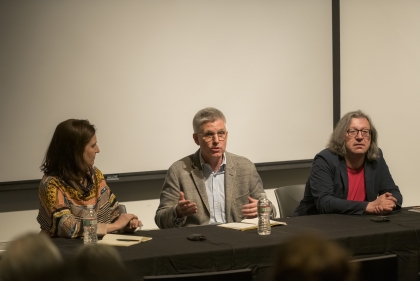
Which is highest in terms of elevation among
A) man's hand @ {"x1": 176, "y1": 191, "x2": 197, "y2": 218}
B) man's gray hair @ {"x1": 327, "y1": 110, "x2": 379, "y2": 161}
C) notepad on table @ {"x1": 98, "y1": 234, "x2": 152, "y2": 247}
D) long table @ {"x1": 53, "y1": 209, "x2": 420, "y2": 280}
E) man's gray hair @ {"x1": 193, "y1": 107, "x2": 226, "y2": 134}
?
man's gray hair @ {"x1": 193, "y1": 107, "x2": 226, "y2": 134}

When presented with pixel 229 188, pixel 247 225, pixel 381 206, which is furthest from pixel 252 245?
pixel 381 206

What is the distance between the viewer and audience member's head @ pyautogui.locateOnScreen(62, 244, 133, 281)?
1.33 metres

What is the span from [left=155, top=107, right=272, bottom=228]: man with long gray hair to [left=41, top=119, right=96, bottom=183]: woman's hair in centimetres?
68

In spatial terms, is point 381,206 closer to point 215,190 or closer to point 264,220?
point 264,220

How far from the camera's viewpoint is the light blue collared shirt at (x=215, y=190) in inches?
158

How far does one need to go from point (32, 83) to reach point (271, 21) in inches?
83.6

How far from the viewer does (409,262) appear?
132 inches

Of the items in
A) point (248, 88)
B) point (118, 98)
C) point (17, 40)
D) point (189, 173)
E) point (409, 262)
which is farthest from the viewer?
point (248, 88)

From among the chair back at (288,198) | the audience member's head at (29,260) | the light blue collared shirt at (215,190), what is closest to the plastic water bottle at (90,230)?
the light blue collared shirt at (215,190)

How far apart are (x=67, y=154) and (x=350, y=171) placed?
1.93m

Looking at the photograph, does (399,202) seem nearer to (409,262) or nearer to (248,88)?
(409,262)

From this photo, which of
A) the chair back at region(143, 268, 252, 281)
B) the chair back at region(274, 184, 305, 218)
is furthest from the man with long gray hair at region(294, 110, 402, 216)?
the chair back at region(143, 268, 252, 281)

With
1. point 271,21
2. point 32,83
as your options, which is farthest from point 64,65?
point 271,21

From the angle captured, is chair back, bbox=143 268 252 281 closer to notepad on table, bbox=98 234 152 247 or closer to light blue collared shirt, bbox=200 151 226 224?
notepad on table, bbox=98 234 152 247
